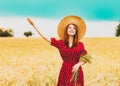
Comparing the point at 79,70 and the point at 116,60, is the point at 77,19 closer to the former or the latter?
the point at 79,70

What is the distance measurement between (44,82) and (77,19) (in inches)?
59.9

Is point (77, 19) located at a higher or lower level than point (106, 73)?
higher

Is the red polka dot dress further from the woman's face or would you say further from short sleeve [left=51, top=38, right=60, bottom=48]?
the woman's face

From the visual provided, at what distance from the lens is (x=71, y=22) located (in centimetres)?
948

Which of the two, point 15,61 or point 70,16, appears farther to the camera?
point 15,61

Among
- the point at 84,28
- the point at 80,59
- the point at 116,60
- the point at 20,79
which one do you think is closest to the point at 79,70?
the point at 80,59

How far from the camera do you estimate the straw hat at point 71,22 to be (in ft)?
30.8

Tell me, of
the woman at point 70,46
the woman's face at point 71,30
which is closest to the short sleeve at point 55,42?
the woman at point 70,46

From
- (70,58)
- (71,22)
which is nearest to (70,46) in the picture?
(70,58)

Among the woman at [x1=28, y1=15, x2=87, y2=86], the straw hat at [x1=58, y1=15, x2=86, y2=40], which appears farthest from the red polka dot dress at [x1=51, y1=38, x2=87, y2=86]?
the straw hat at [x1=58, y1=15, x2=86, y2=40]

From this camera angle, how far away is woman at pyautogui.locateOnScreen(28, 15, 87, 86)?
934 centimetres

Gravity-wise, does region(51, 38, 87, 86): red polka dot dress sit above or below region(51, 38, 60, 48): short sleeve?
below

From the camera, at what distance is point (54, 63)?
12828mm

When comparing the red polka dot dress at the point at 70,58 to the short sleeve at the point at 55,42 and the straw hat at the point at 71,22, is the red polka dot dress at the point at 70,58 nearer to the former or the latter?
the short sleeve at the point at 55,42
